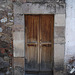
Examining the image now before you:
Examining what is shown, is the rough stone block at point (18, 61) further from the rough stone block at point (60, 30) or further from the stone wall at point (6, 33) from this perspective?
the rough stone block at point (60, 30)

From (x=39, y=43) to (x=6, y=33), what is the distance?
1086mm

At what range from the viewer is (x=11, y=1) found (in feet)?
13.0

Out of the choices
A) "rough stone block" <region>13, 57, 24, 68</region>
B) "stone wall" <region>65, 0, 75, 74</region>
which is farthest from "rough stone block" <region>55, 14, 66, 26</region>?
"rough stone block" <region>13, 57, 24, 68</region>

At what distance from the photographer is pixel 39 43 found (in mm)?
4293

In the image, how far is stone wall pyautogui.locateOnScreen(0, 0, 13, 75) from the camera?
3.97 metres

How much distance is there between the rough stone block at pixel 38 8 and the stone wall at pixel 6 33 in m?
0.45

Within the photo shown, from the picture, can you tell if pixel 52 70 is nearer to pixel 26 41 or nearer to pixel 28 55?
pixel 28 55

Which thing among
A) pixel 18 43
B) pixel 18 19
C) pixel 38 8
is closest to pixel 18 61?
pixel 18 43

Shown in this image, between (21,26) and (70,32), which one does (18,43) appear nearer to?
(21,26)

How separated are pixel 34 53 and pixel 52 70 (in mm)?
817

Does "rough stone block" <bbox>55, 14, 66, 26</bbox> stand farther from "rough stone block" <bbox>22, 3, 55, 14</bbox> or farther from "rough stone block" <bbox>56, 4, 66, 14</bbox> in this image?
"rough stone block" <bbox>22, 3, 55, 14</bbox>

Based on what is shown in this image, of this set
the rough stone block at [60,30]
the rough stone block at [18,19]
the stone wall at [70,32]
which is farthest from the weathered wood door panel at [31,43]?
the stone wall at [70,32]

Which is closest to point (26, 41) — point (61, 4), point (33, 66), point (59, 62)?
point (33, 66)

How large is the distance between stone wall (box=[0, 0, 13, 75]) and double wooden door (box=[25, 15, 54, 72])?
52cm
